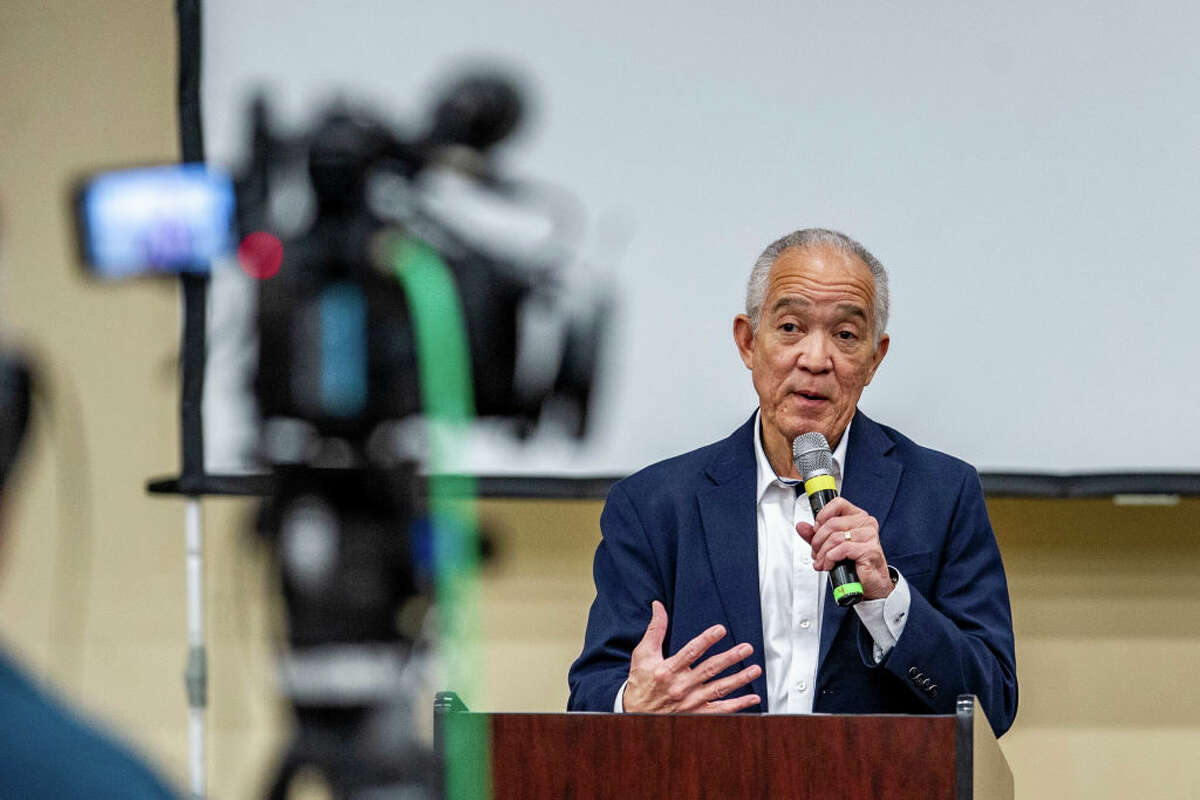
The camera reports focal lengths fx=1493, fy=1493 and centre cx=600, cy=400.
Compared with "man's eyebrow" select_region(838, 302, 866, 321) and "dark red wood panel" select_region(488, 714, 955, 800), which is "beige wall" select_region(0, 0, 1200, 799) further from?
"dark red wood panel" select_region(488, 714, 955, 800)

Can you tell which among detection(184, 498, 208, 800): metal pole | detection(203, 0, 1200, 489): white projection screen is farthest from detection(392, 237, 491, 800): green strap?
detection(184, 498, 208, 800): metal pole

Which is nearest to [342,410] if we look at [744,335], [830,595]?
[830,595]

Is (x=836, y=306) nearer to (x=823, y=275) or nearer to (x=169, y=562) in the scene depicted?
(x=823, y=275)

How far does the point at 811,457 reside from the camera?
1.76 metres

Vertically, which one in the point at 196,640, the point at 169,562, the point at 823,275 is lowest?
the point at 196,640

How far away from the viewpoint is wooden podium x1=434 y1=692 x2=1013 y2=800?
1446mm

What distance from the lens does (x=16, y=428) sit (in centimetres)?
43

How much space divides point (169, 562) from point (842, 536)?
1718 mm

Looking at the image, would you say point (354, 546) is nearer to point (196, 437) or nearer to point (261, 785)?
point (261, 785)

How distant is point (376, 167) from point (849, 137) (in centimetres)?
173

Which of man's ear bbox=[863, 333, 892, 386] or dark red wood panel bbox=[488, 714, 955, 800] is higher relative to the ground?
man's ear bbox=[863, 333, 892, 386]

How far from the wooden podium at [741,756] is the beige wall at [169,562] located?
0.97 meters

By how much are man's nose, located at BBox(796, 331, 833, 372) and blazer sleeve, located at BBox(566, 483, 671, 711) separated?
31 centimetres

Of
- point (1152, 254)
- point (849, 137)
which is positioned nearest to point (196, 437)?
point (849, 137)
